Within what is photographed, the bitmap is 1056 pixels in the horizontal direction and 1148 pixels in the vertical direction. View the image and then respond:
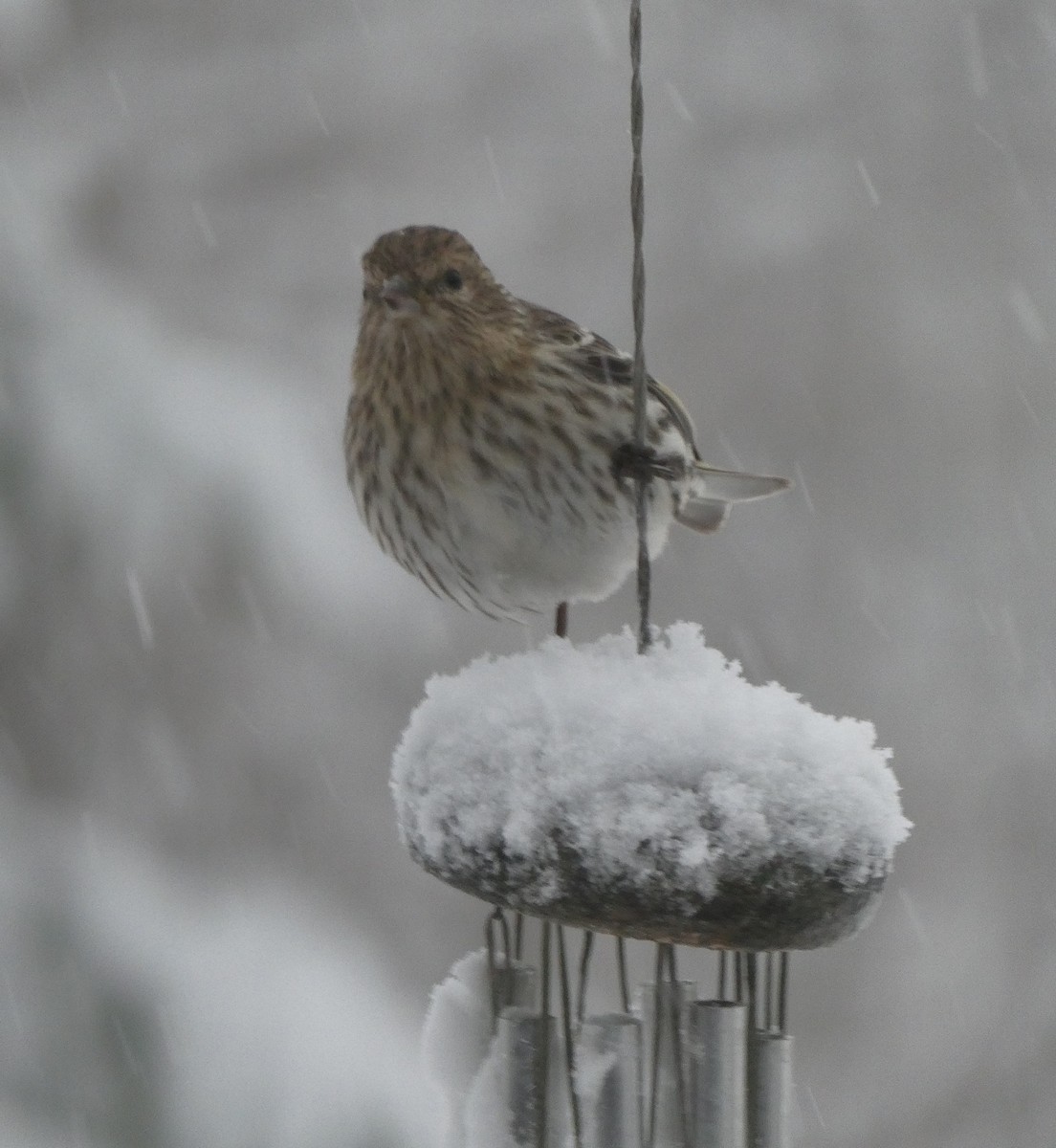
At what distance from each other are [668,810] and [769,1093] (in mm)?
463

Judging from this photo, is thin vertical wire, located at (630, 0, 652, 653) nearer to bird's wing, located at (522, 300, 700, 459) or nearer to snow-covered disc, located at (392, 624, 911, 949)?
snow-covered disc, located at (392, 624, 911, 949)

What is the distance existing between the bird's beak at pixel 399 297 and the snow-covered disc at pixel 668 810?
34.1 inches

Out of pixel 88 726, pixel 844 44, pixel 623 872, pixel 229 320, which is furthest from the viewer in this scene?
pixel 844 44

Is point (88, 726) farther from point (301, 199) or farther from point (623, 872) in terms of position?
point (623, 872)

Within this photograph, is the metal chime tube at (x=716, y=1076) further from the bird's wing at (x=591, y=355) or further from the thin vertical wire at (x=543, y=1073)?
the bird's wing at (x=591, y=355)

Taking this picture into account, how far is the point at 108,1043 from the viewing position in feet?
13.3

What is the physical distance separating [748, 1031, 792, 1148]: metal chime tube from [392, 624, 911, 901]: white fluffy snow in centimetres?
30

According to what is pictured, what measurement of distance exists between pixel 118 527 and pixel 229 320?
116 inches

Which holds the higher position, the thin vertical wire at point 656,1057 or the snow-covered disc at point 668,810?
the snow-covered disc at point 668,810

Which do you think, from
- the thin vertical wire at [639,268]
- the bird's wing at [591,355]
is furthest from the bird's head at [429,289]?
the thin vertical wire at [639,268]

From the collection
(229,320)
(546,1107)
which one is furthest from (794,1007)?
(546,1107)

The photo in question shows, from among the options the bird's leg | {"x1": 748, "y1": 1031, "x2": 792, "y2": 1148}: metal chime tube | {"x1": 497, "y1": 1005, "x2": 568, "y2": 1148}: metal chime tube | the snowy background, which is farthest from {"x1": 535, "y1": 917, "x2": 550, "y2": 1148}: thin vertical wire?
the snowy background

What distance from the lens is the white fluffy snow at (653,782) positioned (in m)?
1.95

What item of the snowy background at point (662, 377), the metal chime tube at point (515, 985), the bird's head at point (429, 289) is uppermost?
the snowy background at point (662, 377)
